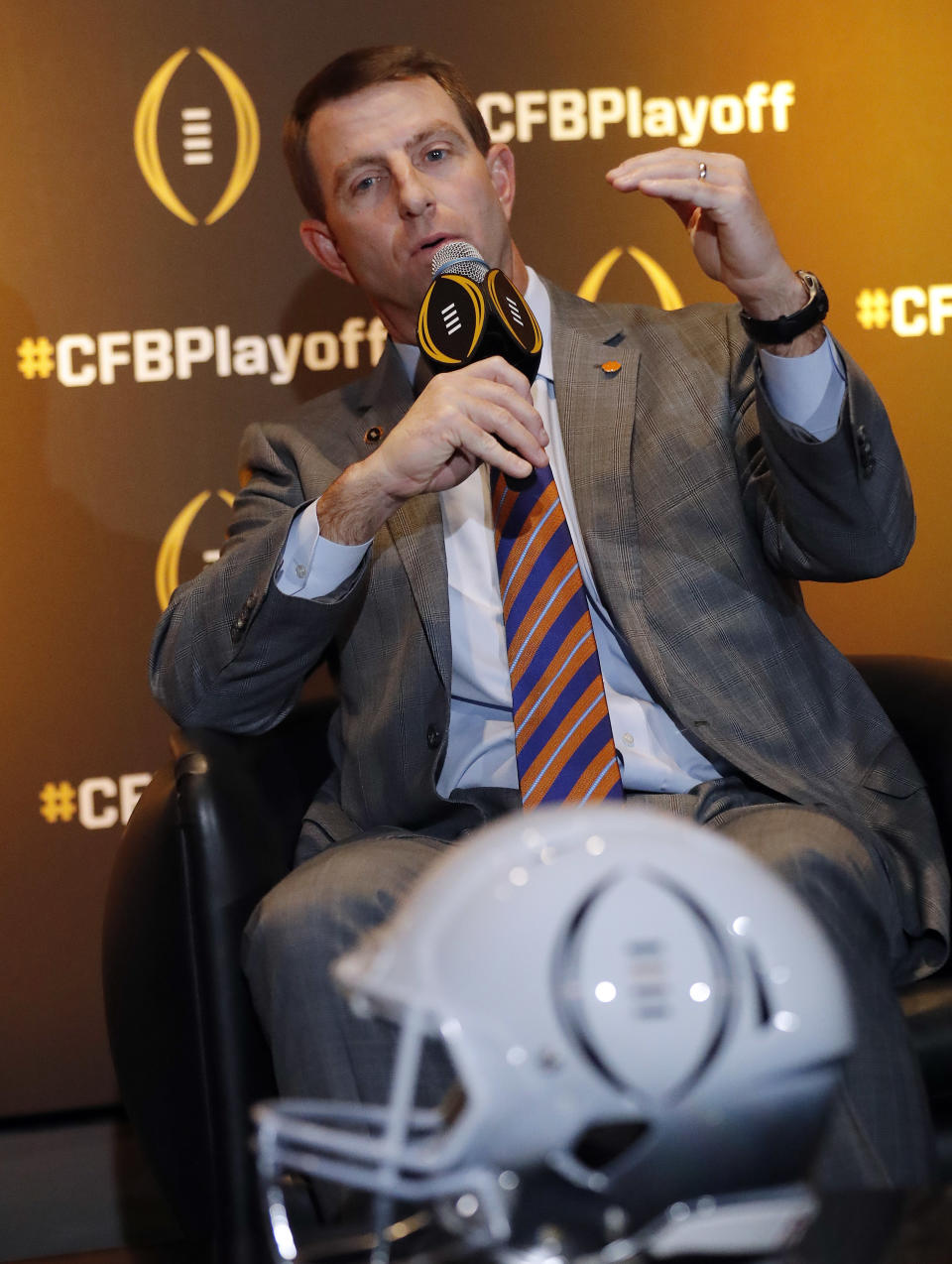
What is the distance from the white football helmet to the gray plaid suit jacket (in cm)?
81

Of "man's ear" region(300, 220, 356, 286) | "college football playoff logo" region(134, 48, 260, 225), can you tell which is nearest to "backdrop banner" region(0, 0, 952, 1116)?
"college football playoff logo" region(134, 48, 260, 225)

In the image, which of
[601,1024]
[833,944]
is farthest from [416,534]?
[601,1024]

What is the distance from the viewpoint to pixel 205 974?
1480 millimetres

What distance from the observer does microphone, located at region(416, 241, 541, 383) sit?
1.49 m

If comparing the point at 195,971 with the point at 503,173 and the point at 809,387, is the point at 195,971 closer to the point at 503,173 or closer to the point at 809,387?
the point at 809,387

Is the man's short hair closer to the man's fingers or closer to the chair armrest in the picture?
the man's fingers

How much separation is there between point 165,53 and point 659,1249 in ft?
7.09

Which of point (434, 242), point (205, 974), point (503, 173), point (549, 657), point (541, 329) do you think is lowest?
point (205, 974)

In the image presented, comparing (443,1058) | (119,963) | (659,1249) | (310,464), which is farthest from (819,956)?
(310,464)

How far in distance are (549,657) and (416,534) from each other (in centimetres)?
29

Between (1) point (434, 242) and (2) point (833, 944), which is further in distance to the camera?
(1) point (434, 242)

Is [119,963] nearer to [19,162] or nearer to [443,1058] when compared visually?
[443,1058]

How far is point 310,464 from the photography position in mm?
1912

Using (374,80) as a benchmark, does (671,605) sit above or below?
below
